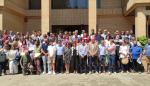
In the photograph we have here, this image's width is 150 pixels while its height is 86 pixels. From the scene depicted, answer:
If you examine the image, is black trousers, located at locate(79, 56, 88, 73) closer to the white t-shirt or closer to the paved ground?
the paved ground

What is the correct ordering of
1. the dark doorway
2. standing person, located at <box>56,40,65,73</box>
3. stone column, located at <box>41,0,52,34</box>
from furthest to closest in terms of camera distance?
1. the dark doorway
2. stone column, located at <box>41,0,52,34</box>
3. standing person, located at <box>56,40,65,73</box>

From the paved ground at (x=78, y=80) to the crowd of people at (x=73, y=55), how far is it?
0.89 m

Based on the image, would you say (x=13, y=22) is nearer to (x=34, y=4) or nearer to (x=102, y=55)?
(x=34, y=4)

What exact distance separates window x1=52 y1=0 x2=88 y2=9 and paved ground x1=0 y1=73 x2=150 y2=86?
1576cm

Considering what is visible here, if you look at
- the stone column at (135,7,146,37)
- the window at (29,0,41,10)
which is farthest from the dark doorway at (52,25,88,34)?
the stone column at (135,7,146,37)

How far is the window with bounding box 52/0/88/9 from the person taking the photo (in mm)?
37406

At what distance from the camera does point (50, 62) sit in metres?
23.0

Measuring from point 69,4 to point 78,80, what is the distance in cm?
1784

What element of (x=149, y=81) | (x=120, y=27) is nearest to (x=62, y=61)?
(x=149, y=81)

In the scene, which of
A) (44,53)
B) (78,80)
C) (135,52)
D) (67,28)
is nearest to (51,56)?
(44,53)

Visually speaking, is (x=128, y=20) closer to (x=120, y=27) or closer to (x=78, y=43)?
(x=120, y=27)

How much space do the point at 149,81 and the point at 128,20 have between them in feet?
56.6

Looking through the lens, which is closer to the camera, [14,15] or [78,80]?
[78,80]

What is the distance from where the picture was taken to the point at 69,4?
37.7m
